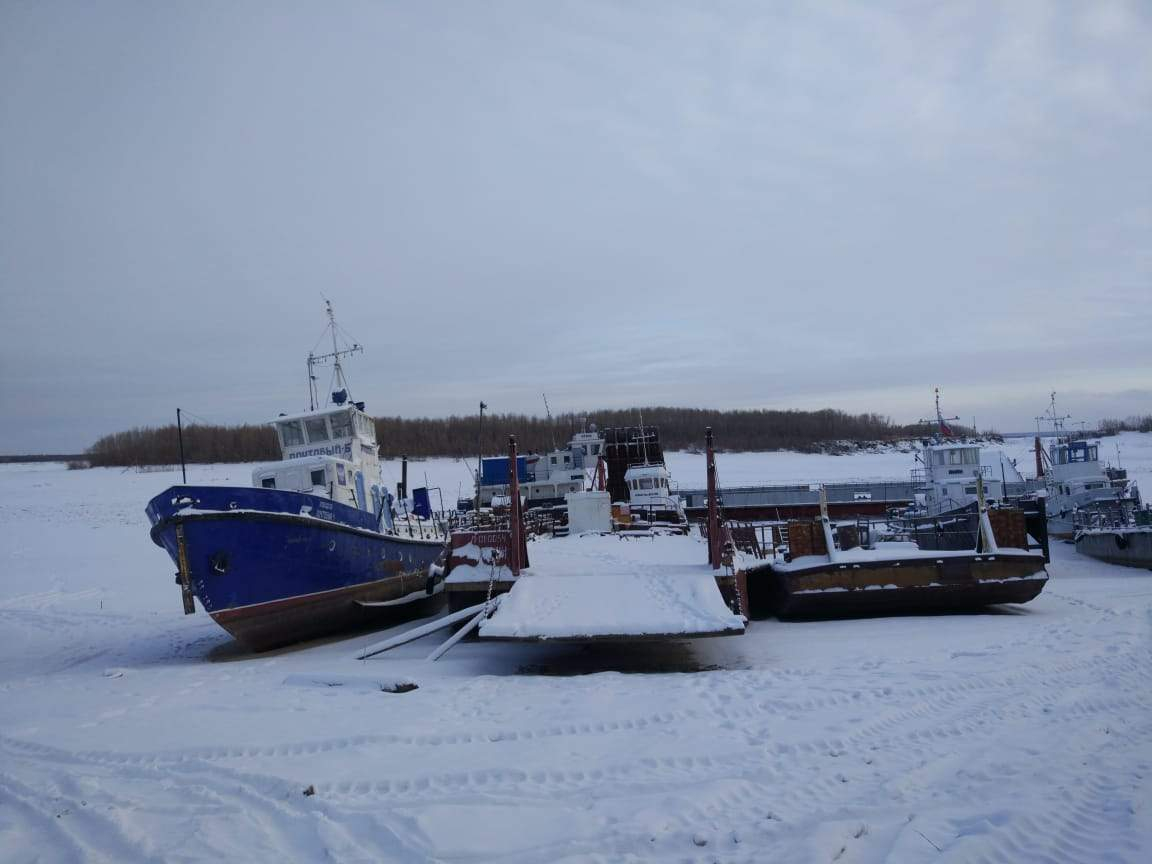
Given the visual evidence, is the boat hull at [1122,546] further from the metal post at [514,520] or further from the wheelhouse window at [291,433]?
the wheelhouse window at [291,433]

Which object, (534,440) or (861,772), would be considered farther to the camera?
(534,440)

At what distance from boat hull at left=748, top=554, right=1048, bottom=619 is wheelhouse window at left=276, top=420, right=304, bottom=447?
11346 mm

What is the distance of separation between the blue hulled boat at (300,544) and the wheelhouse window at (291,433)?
0.02 m

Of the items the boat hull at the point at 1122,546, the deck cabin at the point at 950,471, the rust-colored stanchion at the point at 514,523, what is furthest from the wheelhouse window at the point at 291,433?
the boat hull at the point at 1122,546

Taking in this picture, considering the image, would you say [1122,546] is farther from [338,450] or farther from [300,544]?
[300,544]

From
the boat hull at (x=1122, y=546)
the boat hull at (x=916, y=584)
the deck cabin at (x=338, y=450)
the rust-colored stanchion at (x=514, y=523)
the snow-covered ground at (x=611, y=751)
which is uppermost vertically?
the deck cabin at (x=338, y=450)

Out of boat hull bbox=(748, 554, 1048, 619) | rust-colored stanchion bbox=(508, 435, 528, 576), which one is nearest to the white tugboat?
boat hull bbox=(748, 554, 1048, 619)

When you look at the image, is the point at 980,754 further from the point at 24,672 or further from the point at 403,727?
the point at 24,672

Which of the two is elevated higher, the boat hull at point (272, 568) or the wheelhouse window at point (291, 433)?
the wheelhouse window at point (291, 433)

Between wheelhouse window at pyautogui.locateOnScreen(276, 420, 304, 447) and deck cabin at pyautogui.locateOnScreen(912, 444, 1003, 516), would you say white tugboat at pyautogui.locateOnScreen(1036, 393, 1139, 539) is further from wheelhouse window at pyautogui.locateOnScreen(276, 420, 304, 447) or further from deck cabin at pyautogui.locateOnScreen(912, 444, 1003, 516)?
wheelhouse window at pyautogui.locateOnScreen(276, 420, 304, 447)

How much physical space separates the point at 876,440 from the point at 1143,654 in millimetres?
81454

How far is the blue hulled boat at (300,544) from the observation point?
11516 millimetres

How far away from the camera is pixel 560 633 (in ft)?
30.2

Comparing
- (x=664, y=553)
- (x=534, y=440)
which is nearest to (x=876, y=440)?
(x=534, y=440)
